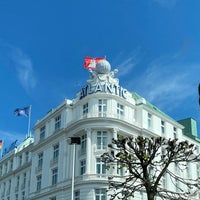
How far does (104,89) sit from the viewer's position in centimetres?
5406

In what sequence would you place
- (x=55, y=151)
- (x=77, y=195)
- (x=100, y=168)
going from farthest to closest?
1. (x=55, y=151)
2. (x=100, y=168)
3. (x=77, y=195)

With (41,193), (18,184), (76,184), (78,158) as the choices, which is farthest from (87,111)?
(18,184)

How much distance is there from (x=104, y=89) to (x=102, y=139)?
6987mm

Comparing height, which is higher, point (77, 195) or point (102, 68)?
point (102, 68)

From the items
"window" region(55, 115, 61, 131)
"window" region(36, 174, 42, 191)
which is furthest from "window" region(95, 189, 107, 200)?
"window" region(55, 115, 61, 131)

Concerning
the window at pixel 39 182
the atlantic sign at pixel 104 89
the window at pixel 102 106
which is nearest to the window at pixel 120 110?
the atlantic sign at pixel 104 89

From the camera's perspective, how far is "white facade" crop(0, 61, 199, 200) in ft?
165

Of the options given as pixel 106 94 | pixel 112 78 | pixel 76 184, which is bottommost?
pixel 76 184

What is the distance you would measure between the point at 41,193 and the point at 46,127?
33.2 feet

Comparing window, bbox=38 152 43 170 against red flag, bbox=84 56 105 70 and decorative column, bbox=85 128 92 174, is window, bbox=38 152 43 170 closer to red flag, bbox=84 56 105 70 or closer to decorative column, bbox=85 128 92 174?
decorative column, bbox=85 128 92 174

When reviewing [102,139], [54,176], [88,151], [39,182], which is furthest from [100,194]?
[39,182]

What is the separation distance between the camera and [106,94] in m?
53.2

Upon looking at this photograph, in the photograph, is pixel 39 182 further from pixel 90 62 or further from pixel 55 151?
pixel 90 62

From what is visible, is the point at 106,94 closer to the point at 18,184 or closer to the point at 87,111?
the point at 87,111
